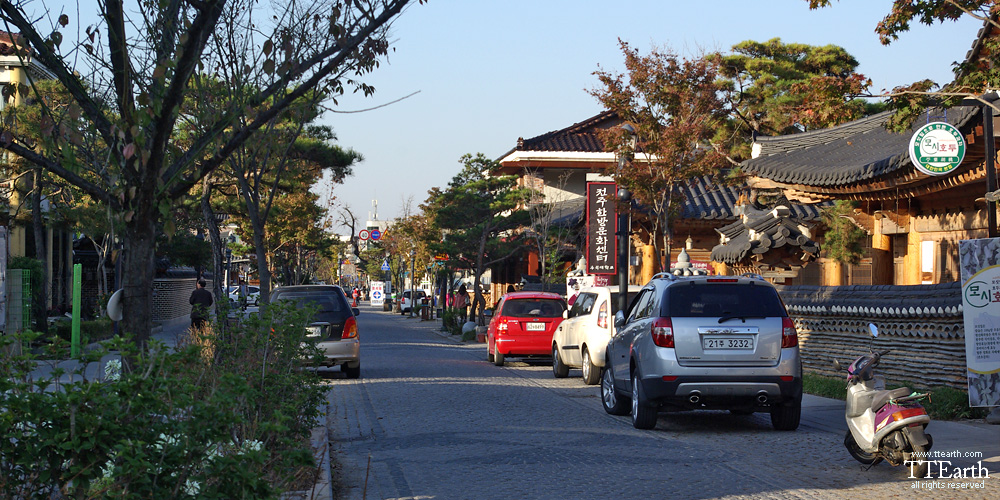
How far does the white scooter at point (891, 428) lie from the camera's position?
831 centimetres

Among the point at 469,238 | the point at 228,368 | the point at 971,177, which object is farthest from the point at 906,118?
the point at 469,238

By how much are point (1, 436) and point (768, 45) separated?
3870 cm

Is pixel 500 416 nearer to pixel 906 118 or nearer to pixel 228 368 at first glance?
pixel 228 368

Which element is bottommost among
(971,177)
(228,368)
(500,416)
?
Answer: (500,416)

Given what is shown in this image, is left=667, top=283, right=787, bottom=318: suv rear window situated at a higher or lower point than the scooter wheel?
higher

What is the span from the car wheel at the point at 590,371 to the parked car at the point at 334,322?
4148 millimetres

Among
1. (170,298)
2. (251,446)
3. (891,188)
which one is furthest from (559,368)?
(170,298)

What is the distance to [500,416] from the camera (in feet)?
41.6

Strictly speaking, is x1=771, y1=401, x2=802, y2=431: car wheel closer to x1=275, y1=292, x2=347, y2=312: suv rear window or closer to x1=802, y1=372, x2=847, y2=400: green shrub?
x1=802, y1=372, x2=847, y2=400: green shrub

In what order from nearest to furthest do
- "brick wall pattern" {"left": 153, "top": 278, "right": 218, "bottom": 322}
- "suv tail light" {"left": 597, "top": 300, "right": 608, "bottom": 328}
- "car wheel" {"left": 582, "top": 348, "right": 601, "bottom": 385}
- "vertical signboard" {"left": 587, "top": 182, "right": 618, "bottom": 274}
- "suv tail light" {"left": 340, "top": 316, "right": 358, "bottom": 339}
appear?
"suv tail light" {"left": 597, "top": 300, "right": 608, "bottom": 328} → "car wheel" {"left": 582, "top": 348, "right": 601, "bottom": 385} → "suv tail light" {"left": 340, "top": 316, "right": 358, "bottom": 339} → "vertical signboard" {"left": 587, "top": 182, "right": 618, "bottom": 274} → "brick wall pattern" {"left": 153, "top": 278, "right": 218, "bottom": 322}

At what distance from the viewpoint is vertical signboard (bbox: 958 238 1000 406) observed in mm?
10805

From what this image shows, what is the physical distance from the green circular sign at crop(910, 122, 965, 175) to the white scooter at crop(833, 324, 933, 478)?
5.72m

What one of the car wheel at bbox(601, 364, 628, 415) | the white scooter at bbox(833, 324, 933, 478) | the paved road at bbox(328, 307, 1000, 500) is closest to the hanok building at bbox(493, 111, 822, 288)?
the paved road at bbox(328, 307, 1000, 500)

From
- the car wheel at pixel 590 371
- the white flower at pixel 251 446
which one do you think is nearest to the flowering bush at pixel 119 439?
the white flower at pixel 251 446
